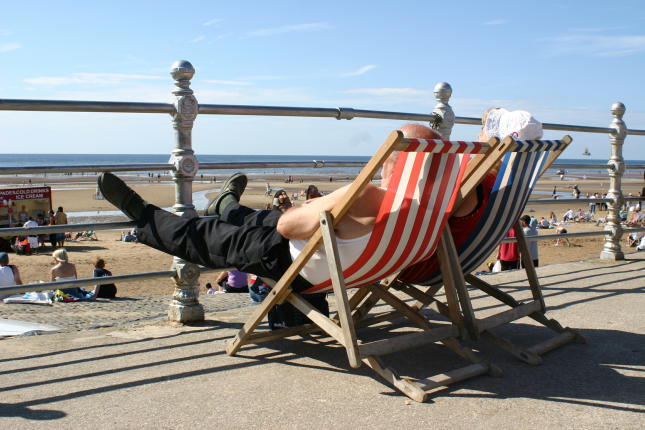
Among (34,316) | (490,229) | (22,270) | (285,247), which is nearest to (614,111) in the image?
(490,229)

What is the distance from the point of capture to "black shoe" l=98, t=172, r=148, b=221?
302 cm

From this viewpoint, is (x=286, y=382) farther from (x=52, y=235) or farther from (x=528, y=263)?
(x=52, y=235)

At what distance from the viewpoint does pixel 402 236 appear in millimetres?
2285

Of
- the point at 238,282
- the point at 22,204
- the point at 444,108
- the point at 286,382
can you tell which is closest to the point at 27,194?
the point at 22,204

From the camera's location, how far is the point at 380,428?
1.91 m

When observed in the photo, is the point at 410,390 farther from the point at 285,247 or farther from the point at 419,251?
the point at 285,247

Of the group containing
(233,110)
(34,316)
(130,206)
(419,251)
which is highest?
(233,110)

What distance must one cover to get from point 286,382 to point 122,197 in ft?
4.68

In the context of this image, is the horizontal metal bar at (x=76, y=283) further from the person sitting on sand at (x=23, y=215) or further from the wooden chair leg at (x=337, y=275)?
the person sitting on sand at (x=23, y=215)

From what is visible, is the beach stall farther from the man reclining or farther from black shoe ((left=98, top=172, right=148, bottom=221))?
the man reclining

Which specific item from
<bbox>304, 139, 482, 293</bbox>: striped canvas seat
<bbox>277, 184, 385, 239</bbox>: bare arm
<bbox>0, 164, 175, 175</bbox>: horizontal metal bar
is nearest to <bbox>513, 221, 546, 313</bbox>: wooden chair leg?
<bbox>304, 139, 482, 293</bbox>: striped canvas seat

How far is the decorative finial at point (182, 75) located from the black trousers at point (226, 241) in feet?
2.36

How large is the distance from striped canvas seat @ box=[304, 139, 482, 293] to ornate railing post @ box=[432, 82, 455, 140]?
6.39 feet

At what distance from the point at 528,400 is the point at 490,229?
866 mm
